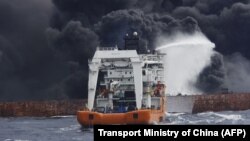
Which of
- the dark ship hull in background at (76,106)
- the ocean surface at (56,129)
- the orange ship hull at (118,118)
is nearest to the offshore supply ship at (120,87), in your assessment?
the orange ship hull at (118,118)

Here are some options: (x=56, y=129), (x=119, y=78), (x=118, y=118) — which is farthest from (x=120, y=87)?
(x=56, y=129)

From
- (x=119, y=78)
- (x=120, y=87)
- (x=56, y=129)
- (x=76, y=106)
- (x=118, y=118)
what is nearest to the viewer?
(x=118, y=118)

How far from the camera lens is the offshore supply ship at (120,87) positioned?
63406 mm

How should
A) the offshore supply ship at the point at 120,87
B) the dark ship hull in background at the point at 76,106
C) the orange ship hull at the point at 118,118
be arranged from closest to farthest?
the orange ship hull at the point at 118,118 < the offshore supply ship at the point at 120,87 < the dark ship hull in background at the point at 76,106

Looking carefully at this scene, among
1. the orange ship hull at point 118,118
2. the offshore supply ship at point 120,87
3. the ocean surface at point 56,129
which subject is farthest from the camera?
the offshore supply ship at point 120,87

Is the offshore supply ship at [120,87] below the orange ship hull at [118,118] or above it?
above

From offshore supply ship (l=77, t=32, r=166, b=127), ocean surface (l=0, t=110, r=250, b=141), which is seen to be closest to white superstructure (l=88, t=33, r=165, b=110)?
offshore supply ship (l=77, t=32, r=166, b=127)

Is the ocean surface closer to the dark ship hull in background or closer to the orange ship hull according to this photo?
the orange ship hull

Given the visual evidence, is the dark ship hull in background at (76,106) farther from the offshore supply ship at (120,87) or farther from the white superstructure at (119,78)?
the white superstructure at (119,78)

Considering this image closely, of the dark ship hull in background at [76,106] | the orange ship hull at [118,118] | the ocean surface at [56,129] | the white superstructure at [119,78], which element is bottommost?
the ocean surface at [56,129]

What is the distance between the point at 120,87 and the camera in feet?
221

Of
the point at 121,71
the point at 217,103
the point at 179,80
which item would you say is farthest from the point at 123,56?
the point at 179,80

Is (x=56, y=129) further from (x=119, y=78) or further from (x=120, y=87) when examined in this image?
(x=119, y=78)

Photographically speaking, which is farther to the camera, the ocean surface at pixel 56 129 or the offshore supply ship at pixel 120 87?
the offshore supply ship at pixel 120 87
